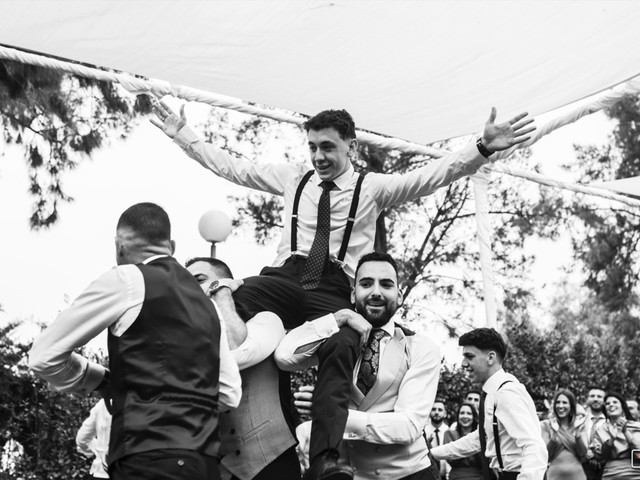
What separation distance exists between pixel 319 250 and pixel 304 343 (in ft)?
1.81

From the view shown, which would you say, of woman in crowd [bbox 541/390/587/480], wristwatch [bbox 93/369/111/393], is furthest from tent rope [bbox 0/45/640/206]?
wristwatch [bbox 93/369/111/393]

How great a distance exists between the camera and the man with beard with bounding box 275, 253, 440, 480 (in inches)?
170

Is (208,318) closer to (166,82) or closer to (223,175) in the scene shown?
(223,175)

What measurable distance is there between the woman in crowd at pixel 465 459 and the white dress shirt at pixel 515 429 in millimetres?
3246

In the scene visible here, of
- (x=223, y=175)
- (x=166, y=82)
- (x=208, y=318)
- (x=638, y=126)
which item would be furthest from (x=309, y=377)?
(x=638, y=126)

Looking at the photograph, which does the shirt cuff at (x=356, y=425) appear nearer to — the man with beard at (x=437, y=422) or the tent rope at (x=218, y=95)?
the tent rope at (x=218, y=95)

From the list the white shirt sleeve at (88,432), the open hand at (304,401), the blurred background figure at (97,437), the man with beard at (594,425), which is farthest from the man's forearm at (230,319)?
the man with beard at (594,425)

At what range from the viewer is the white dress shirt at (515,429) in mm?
5828

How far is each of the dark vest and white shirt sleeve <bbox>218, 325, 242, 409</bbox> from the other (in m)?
0.12

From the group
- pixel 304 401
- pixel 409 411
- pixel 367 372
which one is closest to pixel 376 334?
pixel 367 372

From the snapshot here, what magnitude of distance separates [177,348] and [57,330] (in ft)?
1.39

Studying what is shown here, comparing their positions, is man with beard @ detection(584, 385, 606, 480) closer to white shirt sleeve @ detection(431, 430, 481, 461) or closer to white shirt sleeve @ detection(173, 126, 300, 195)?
white shirt sleeve @ detection(431, 430, 481, 461)

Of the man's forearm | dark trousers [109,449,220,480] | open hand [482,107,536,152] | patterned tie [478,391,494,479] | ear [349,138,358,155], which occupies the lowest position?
patterned tie [478,391,494,479]

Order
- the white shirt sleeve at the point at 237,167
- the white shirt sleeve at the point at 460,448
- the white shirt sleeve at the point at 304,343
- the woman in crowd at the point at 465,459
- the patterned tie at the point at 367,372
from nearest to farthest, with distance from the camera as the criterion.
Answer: the white shirt sleeve at the point at 304,343
the patterned tie at the point at 367,372
the white shirt sleeve at the point at 237,167
the white shirt sleeve at the point at 460,448
the woman in crowd at the point at 465,459
